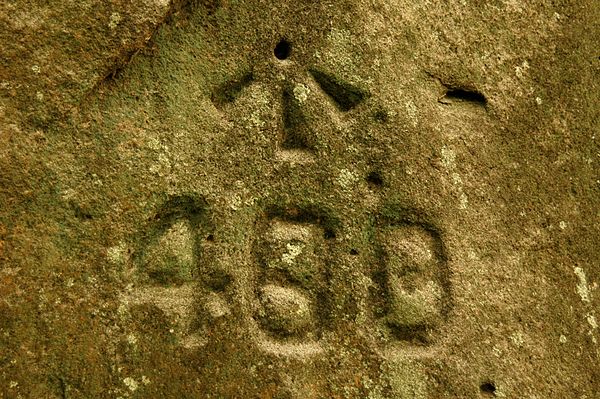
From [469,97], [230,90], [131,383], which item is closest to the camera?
[131,383]

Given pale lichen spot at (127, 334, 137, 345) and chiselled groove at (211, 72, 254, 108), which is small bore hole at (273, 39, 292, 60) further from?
pale lichen spot at (127, 334, 137, 345)

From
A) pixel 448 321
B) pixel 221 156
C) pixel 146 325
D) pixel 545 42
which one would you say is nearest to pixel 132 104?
pixel 221 156

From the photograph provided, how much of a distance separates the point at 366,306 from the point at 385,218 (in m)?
0.26

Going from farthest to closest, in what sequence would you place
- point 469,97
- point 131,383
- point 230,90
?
point 469,97 → point 230,90 → point 131,383

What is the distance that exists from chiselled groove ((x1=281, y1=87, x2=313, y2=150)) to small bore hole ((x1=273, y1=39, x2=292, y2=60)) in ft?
0.31

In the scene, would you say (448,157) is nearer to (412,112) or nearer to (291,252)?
(412,112)

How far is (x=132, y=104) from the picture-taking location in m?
1.93

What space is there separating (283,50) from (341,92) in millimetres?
206

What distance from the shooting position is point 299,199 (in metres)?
2.02

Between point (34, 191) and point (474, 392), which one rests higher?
point (34, 191)

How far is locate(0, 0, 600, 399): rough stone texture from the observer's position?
1.87 meters

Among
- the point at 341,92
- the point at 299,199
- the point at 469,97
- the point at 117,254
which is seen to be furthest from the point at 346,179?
the point at 117,254

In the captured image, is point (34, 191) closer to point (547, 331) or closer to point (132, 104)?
point (132, 104)

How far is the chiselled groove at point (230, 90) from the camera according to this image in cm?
198
